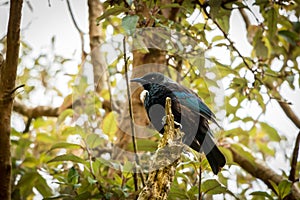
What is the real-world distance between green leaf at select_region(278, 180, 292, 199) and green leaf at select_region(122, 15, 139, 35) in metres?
1.05

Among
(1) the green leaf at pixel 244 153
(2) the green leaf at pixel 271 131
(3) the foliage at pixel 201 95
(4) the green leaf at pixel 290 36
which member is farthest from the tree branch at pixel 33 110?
(4) the green leaf at pixel 290 36

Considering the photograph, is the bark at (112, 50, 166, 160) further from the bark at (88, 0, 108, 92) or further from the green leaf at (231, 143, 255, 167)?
the green leaf at (231, 143, 255, 167)

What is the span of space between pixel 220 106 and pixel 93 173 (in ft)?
2.55

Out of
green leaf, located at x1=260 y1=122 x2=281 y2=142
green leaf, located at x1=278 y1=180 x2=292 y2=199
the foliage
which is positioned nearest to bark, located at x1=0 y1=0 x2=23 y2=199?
the foliage

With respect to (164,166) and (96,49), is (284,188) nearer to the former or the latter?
(164,166)

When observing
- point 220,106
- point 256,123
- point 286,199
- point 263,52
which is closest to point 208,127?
point 220,106

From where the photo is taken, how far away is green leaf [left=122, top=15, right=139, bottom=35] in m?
1.86

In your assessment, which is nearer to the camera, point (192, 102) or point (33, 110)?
point (192, 102)

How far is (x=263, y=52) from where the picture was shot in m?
2.67

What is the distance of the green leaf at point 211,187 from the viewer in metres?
2.01

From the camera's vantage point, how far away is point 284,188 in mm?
2139

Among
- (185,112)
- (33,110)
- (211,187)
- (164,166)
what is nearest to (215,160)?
(211,187)

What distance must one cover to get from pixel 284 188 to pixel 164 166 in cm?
84

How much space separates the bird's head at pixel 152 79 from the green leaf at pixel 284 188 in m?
0.80
